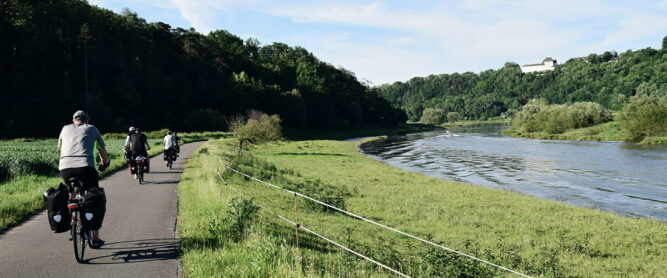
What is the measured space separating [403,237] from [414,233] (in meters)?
0.38

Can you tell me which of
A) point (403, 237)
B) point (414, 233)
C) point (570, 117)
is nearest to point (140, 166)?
point (403, 237)

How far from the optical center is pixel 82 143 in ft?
22.6

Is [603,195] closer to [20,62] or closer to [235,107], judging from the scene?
[20,62]

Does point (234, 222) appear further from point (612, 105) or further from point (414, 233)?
point (612, 105)

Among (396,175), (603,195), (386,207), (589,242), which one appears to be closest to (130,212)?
(386,207)

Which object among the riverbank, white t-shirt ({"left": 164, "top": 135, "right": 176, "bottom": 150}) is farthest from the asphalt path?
the riverbank

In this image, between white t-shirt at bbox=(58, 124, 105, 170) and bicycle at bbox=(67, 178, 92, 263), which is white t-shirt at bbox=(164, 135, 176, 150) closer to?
white t-shirt at bbox=(58, 124, 105, 170)

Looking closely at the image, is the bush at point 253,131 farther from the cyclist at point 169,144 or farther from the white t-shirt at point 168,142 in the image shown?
the white t-shirt at point 168,142

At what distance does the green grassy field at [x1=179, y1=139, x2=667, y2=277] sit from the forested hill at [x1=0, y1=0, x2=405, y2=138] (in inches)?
2184

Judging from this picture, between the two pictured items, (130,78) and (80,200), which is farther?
(130,78)

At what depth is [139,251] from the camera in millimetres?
7285

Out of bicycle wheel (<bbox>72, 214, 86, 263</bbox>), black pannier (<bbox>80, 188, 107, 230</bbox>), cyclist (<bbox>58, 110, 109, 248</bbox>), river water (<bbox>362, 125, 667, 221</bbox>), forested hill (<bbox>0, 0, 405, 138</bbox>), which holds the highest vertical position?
forested hill (<bbox>0, 0, 405, 138</bbox>)

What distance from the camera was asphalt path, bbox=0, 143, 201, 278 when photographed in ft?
20.7

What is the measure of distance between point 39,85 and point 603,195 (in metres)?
74.4
